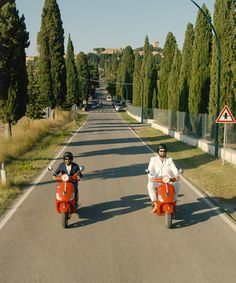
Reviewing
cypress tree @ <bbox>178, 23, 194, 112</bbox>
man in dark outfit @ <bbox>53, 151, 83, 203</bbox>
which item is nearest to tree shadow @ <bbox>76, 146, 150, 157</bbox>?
man in dark outfit @ <bbox>53, 151, 83, 203</bbox>

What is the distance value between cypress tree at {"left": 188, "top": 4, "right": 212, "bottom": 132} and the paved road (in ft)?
66.4

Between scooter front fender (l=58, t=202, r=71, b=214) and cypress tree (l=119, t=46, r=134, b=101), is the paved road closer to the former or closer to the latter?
scooter front fender (l=58, t=202, r=71, b=214)

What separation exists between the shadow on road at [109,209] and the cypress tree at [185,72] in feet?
92.1

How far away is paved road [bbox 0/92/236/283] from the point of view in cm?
652

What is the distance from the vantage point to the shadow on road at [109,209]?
32.1 feet

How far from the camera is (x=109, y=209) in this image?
1075 centimetres

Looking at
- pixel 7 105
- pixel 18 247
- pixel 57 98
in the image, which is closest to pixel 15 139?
pixel 7 105

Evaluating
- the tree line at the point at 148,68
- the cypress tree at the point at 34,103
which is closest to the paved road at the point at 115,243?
the tree line at the point at 148,68

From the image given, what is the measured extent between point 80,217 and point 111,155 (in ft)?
42.1

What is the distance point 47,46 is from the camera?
49.1 m

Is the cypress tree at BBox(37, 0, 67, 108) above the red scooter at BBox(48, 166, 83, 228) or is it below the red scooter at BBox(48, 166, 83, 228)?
above

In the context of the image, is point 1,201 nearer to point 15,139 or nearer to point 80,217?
point 80,217

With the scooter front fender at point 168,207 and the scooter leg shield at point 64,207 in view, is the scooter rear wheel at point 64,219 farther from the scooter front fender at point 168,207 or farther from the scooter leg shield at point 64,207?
the scooter front fender at point 168,207

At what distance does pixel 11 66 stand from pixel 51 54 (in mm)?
25698
